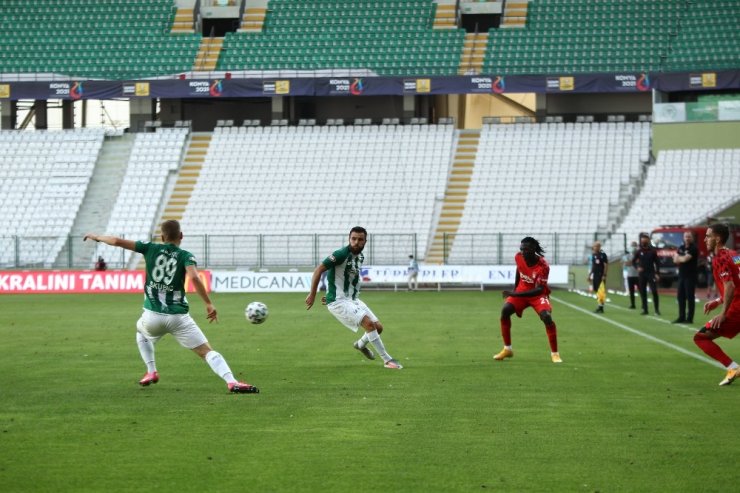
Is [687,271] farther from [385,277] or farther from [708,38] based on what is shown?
[708,38]

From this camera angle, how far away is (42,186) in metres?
52.1

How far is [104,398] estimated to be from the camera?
12344 millimetres

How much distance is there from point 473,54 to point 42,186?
20398mm

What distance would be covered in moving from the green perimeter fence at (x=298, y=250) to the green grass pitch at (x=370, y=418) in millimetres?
25451

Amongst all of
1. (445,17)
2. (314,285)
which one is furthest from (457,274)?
(314,285)

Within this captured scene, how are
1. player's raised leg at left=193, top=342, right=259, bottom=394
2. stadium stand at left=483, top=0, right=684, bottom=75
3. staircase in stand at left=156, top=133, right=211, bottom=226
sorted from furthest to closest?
stadium stand at left=483, top=0, right=684, bottom=75 → staircase in stand at left=156, top=133, right=211, bottom=226 → player's raised leg at left=193, top=342, right=259, bottom=394

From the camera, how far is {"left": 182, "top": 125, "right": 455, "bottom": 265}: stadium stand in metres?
49.1

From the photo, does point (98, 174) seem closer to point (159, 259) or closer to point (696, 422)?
point (159, 259)

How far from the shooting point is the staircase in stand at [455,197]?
156 ft

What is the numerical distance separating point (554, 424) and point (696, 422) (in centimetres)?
131

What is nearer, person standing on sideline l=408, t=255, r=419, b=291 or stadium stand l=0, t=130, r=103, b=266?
person standing on sideline l=408, t=255, r=419, b=291

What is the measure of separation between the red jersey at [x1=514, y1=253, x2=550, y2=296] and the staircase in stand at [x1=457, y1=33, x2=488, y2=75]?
36795 mm

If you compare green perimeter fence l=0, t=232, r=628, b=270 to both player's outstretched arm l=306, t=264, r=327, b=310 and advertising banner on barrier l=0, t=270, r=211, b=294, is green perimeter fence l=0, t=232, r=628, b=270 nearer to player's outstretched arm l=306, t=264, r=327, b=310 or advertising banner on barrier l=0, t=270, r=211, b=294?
advertising banner on barrier l=0, t=270, r=211, b=294

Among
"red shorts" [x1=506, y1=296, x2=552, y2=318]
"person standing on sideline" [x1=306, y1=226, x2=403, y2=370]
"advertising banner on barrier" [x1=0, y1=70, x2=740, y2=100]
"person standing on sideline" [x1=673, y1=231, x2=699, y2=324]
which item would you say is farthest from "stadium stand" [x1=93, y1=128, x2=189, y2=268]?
"person standing on sideline" [x1=306, y1=226, x2=403, y2=370]
